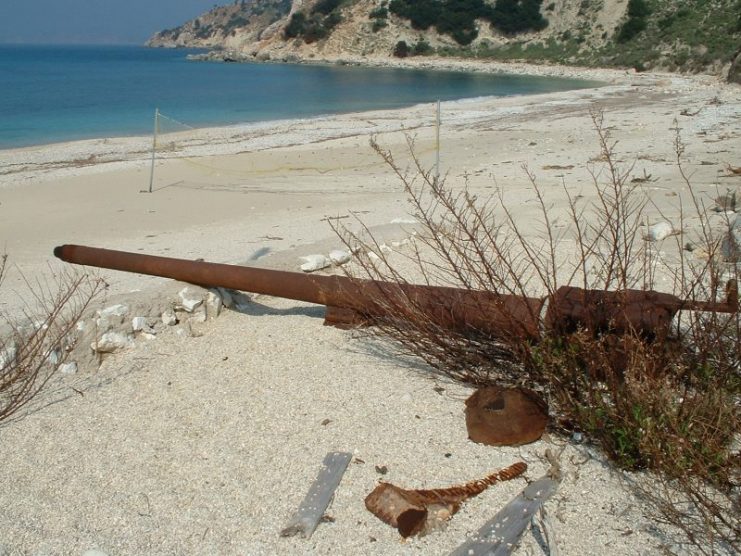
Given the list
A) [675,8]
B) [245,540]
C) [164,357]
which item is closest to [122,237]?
[164,357]

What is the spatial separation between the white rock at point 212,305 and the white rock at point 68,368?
0.91m

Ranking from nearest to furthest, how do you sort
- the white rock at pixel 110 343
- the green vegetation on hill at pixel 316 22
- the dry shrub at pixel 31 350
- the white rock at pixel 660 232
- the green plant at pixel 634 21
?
1. the dry shrub at pixel 31 350
2. the white rock at pixel 110 343
3. the white rock at pixel 660 232
4. the green plant at pixel 634 21
5. the green vegetation on hill at pixel 316 22

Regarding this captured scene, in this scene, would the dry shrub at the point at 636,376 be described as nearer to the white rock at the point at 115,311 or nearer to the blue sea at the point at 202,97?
the white rock at the point at 115,311

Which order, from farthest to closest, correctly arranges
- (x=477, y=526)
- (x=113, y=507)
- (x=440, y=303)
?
(x=440, y=303) → (x=113, y=507) → (x=477, y=526)

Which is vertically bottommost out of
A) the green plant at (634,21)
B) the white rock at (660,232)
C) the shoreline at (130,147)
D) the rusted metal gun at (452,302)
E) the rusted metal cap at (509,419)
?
the shoreline at (130,147)

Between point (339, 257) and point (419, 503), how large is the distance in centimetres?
331

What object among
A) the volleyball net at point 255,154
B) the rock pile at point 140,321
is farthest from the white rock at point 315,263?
the volleyball net at point 255,154

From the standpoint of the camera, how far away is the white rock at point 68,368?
456cm

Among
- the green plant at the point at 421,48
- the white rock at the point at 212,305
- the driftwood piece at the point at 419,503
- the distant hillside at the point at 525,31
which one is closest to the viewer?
the driftwood piece at the point at 419,503

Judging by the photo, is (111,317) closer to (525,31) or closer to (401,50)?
(525,31)

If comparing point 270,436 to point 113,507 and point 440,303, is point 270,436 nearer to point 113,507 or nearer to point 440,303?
point 113,507

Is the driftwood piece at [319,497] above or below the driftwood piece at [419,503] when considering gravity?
below

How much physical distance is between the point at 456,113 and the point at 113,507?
2476 centimetres

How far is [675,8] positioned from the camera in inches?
2397
